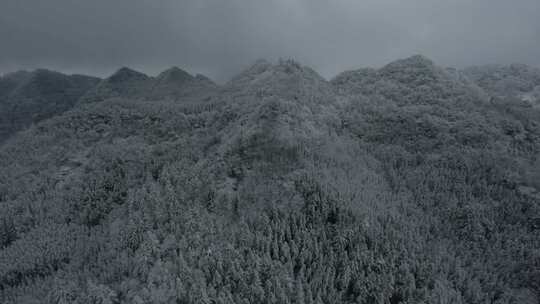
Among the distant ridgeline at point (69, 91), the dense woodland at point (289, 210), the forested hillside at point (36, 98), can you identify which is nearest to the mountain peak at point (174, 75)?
the distant ridgeline at point (69, 91)

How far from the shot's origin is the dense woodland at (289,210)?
7375 mm

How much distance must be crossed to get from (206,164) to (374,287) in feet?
29.8

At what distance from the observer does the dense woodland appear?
7.38 metres

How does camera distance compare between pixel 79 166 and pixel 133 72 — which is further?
pixel 133 72

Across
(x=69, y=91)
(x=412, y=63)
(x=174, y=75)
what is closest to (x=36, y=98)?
(x=69, y=91)

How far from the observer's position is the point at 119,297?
7.45m

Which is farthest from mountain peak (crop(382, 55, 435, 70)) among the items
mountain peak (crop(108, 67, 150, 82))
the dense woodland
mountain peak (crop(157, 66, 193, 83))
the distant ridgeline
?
mountain peak (crop(108, 67, 150, 82))

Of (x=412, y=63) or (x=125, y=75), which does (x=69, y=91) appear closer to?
(x=125, y=75)

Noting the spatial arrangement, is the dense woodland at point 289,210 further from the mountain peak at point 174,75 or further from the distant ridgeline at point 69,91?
the mountain peak at point 174,75

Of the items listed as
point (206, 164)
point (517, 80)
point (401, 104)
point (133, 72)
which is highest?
point (133, 72)

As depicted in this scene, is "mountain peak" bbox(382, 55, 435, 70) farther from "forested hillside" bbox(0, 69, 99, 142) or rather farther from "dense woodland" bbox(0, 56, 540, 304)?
"forested hillside" bbox(0, 69, 99, 142)

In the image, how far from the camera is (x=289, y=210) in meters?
9.24

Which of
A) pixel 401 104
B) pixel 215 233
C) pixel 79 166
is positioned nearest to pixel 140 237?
pixel 215 233

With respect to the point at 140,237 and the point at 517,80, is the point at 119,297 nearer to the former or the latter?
the point at 140,237
